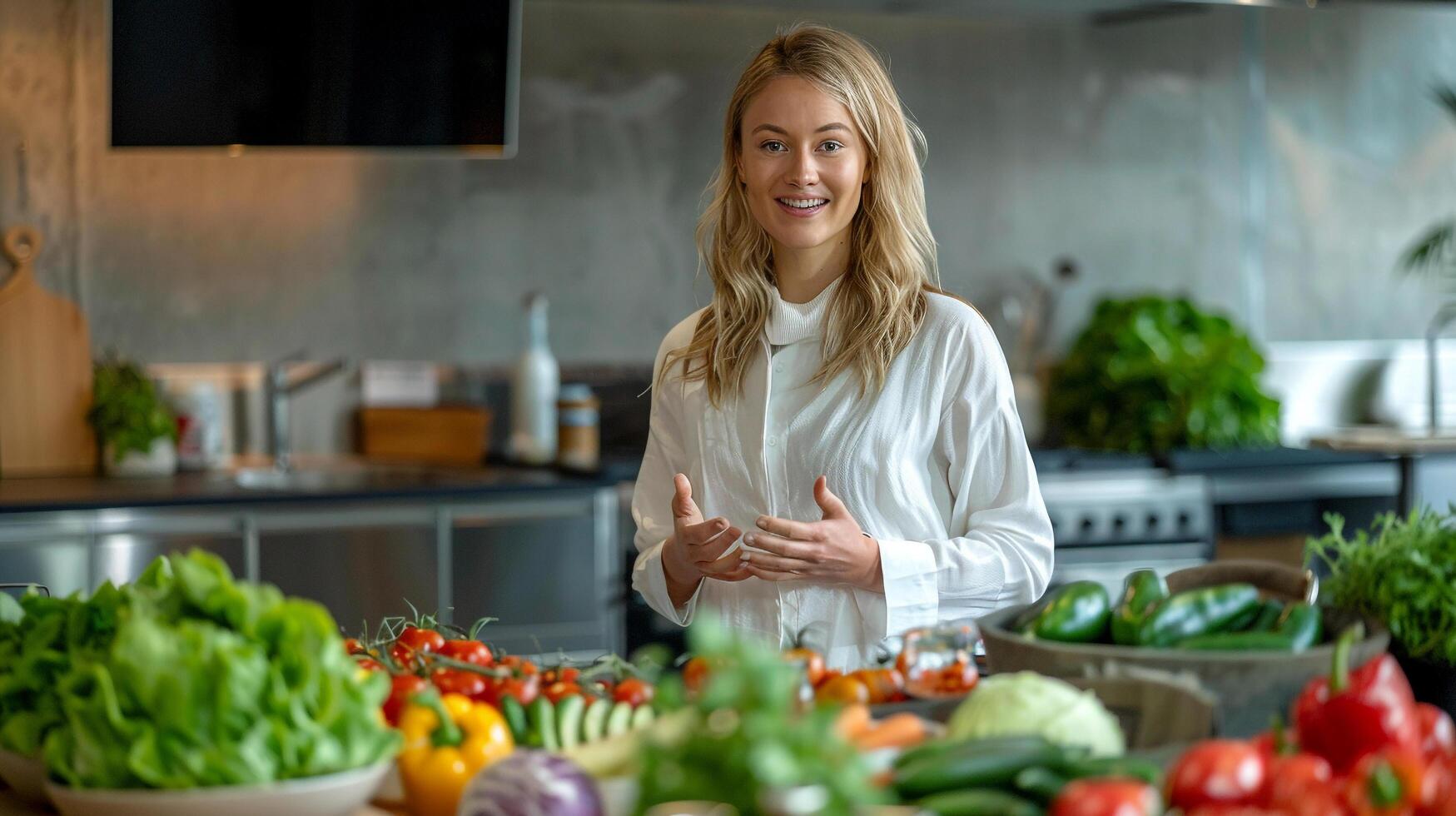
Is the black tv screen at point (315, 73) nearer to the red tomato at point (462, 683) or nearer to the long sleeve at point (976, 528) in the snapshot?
the long sleeve at point (976, 528)

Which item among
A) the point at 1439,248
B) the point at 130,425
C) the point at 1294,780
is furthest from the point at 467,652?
the point at 1439,248

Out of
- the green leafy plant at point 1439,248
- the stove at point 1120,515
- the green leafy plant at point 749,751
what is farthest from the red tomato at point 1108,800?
the green leafy plant at point 1439,248

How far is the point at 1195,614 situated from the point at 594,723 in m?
0.64

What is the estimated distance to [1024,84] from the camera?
17.5 feet

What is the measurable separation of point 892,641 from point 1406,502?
3437mm

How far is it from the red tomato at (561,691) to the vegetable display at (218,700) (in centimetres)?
22

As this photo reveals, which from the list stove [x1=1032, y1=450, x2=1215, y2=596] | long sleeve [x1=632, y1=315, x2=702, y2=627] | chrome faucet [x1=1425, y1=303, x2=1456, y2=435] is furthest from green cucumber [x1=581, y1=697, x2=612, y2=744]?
chrome faucet [x1=1425, y1=303, x2=1456, y2=435]

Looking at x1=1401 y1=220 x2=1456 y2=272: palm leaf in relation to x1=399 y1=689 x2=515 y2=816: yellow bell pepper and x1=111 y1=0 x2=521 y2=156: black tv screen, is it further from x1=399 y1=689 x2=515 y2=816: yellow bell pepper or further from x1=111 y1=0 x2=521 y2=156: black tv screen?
x1=399 y1=689 x2=515 y2=816: yellow bell pepper

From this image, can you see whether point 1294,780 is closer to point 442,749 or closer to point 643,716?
point 643,716

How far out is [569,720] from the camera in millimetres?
1554

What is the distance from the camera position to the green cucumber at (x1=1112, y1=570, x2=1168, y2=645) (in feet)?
5.42

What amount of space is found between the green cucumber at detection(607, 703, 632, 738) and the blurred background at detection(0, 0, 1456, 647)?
2485 mm

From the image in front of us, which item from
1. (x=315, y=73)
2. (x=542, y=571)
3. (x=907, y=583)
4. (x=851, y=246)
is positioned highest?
(x=315, y=73)

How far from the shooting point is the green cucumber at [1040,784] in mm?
1252
